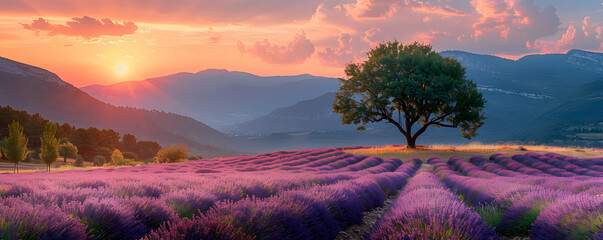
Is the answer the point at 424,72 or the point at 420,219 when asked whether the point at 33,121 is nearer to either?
the point at 424,72

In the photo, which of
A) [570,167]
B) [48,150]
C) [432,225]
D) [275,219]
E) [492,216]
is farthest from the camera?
[48,150]

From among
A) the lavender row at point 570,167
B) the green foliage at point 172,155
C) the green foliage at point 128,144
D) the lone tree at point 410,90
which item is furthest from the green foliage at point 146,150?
the lavender row at point 570,167

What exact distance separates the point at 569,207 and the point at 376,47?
3719cm

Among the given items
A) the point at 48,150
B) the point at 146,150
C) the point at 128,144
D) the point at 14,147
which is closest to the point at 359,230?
the point at 48,150

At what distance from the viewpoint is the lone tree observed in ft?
112

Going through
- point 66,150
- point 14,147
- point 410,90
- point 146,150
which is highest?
point 410,90

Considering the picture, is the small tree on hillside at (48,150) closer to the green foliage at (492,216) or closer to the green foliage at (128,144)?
the green foliage at (492,216)

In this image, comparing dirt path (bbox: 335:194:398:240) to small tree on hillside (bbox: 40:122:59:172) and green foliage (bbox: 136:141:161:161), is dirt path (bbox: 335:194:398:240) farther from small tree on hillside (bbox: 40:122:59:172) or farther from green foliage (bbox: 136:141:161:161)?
green foliage (bbox: 136:141:161:161)

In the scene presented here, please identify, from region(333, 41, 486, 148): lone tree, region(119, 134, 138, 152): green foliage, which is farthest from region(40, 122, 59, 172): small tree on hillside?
region(119, 134, 138, 152): green foliage

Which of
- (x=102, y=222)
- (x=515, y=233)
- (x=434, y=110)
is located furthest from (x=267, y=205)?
(x=434, y=110)

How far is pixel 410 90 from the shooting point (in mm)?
34906

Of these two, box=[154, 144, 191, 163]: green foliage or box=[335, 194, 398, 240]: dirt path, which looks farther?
box=[154, 144, 191, 163]: green foliage

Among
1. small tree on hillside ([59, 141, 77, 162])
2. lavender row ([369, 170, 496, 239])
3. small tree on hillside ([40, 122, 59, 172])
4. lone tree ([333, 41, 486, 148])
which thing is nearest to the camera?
lavender row ([369, 170, 496, 239])

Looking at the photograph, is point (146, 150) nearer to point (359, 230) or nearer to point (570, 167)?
point (570, 167)
